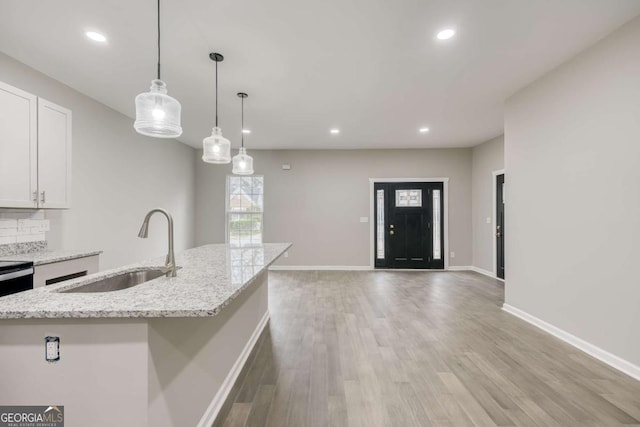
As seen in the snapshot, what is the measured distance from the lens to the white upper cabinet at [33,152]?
2424 millimetres

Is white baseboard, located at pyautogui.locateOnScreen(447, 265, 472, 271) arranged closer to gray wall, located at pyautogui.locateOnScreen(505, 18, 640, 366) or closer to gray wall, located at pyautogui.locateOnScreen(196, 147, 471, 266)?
gray wall, located at pyautogui.locateOnScreen(196, 147, 471, 266)

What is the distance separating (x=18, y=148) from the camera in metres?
2.51

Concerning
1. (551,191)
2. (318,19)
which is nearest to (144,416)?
(318,19)

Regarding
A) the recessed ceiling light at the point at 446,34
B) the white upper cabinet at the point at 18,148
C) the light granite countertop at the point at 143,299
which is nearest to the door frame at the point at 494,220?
the recessed ceiling light at the point at 446,34

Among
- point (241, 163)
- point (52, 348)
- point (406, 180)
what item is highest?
point (406, 180)

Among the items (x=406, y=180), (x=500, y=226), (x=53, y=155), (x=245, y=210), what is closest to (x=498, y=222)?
(x=500, y=226)

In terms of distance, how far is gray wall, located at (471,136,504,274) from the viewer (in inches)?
223

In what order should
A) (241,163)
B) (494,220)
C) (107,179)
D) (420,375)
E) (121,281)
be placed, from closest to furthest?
(121,281), (420,375), (241,163), (107,179), (494,220)

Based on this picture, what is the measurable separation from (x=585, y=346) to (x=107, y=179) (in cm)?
576

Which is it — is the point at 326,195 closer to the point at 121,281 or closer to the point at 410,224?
the point at 410,224

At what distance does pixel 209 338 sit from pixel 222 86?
277 cm

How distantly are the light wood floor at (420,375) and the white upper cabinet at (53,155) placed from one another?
8.32 feet

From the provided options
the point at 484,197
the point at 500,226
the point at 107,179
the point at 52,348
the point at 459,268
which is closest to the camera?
the point at 52,348

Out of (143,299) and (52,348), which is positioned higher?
(143,299)
